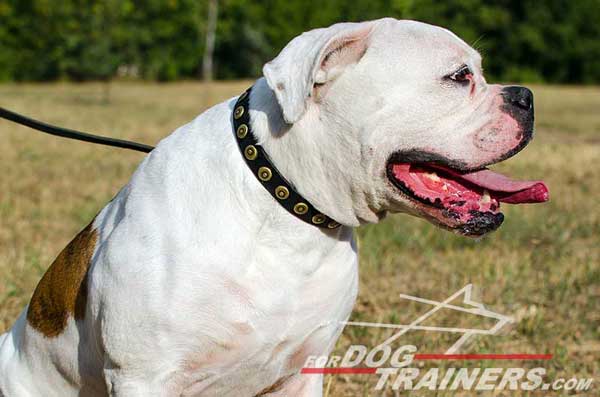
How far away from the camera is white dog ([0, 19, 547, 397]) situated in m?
2.52

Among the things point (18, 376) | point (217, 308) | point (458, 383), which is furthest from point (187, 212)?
point (458, 383)

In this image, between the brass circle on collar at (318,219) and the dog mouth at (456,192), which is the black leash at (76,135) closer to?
the brass circle on collar at (318,219)

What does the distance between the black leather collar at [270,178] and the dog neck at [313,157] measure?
0.02m

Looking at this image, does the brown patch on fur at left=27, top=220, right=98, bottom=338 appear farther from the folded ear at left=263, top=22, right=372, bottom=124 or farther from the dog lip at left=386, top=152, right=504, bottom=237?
the dog lip at left=386, top=152, right=504, bottom=237

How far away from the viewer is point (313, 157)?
102 inches

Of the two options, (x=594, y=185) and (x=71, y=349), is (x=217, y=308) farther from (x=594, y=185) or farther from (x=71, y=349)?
(x=594, y=185)

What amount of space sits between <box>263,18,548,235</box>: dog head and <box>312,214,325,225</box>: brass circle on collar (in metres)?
0.03

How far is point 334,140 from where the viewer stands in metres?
2.59

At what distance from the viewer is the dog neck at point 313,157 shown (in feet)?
8.48

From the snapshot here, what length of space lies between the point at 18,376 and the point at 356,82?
4.96 feet

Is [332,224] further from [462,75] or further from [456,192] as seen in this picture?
[462,75]

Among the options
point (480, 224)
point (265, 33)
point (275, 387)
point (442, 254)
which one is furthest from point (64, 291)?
point (265, 33)

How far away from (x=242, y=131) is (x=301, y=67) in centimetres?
31

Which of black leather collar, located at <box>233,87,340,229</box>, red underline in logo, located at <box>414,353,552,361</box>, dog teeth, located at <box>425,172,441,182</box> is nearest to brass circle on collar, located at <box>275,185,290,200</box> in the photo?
black leather collar, located at <box>233,87,340,229</box>
